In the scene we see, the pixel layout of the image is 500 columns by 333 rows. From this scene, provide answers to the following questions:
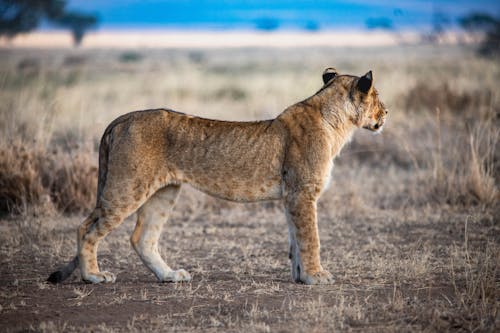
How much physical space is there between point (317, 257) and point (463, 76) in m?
20.4

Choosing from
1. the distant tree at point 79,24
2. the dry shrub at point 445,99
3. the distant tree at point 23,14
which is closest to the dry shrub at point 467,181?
the dry shrub at point 445,99

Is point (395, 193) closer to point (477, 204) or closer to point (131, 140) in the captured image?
point (477, 204)

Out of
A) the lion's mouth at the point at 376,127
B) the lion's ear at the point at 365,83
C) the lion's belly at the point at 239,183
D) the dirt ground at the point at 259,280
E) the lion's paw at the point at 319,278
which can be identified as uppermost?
the lion's ear at the point at 365,83

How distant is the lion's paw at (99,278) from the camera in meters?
6.96

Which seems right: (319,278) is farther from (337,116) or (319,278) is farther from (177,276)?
(337,116)

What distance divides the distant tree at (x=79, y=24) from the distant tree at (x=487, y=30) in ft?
124

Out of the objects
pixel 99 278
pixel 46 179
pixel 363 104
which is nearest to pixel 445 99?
pixel 46 179

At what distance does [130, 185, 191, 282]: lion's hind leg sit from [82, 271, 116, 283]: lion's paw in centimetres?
37

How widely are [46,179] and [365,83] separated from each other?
5.71 meters

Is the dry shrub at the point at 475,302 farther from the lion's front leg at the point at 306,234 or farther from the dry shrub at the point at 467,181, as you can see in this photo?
the dry shrub at the point at 467,181

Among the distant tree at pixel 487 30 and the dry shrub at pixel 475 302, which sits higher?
the distant tree at pixel 487 30

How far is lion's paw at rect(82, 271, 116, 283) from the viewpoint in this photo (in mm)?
6957

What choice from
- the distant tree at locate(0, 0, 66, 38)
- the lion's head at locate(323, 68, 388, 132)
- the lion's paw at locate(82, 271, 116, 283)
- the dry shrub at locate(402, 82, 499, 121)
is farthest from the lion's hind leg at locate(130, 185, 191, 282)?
the distant tree at locate(0, 0, 66, 38)

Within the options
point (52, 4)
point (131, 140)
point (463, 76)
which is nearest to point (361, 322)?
point (131, 140)
